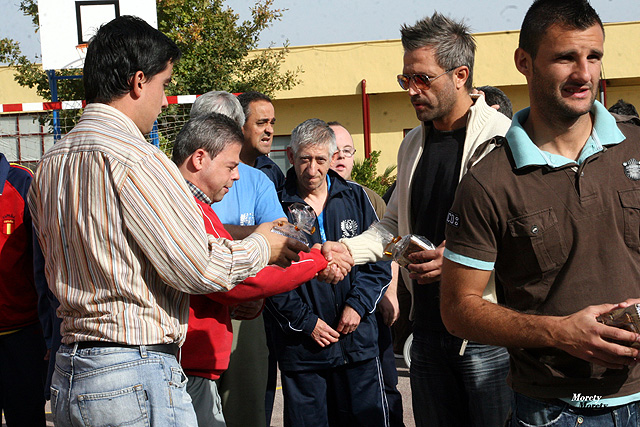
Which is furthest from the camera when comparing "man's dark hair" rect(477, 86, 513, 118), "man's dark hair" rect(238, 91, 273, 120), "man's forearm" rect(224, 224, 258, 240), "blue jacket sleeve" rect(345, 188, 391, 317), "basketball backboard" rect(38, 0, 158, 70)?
"basketball backboard" rect(38, 0, 158, 70)

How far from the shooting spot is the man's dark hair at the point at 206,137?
370cm

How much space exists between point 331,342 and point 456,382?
1238 mm

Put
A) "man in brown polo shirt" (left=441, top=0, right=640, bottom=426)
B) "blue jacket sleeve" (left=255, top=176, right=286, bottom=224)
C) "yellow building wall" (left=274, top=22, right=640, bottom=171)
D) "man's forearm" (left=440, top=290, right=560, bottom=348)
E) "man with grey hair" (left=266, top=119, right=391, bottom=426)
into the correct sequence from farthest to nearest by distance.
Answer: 1. "yellow building wall" (left=274, top=22, right=640, bottom=171)
2. "man with grey hair" (left=266, top=119, right=391, bottom=426)
3. "blue jacket sleeve" (left=255, top=176, right=286, bottom=224)
4. "man in brown polo shirt" (left=441, top=0, right=640, bottom=426)
5. "man's forearm" (left=440, top=290, right=560, bottom=348)

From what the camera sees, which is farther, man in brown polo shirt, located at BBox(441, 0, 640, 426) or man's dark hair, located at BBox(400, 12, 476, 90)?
man's dark hair, located at BBox(400, 12, 476, 90)

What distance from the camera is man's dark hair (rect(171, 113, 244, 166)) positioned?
370 centimetres

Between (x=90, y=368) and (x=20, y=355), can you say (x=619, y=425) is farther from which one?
(x=20, y=355)

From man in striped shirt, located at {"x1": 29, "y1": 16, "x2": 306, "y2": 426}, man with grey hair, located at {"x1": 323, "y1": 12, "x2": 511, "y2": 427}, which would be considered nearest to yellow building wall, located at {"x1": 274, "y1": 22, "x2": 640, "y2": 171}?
man with grey hair, located at {"x1": 323, "y1": 12, "x2": 511, "y2": 427}

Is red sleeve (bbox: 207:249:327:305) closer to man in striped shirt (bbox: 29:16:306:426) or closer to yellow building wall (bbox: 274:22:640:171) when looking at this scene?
man in striped shirt (bbox: 29:16:306:426)

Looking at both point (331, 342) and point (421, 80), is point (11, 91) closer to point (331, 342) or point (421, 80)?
point (331, 342)

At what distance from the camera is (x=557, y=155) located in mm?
2457

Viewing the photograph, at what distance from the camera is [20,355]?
14.8ft

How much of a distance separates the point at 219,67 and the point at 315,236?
13207 millimetres

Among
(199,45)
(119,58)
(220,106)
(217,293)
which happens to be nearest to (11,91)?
(199,45)

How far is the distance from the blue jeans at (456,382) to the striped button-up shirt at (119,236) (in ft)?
4.61
